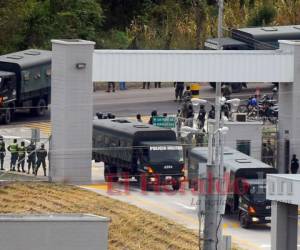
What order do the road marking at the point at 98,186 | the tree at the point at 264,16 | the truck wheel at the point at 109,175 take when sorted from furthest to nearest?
the tree at the point at 264,16, the truck wheel at the point at 109,175, the road marking at the point at 98,186

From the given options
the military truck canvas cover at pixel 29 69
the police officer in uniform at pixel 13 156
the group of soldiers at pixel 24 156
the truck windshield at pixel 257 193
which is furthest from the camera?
the military truck canvas cover at pixel 29 69

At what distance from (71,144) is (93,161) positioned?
3.95 m

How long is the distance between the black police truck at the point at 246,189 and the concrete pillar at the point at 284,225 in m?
9.73

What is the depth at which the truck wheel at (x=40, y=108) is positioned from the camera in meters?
73.0

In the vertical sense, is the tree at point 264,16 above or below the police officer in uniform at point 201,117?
above

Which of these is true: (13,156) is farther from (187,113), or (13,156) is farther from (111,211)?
(187,113)

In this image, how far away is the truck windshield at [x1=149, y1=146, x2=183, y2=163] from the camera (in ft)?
190

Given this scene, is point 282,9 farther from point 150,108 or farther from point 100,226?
point 100,226

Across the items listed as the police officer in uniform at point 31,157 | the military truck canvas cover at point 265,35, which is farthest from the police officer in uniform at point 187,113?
the police officer in uniform at point 31,157

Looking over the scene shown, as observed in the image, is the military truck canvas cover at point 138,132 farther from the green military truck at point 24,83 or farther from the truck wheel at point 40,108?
the truck wheel at point 40,108

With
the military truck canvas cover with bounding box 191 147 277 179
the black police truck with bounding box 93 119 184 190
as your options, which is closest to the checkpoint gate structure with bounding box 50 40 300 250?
the black police truck with bounding box 93 119 184 190

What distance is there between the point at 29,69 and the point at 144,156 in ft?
49.2

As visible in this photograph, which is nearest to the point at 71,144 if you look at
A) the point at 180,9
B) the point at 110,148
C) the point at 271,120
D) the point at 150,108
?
the point at 110,148

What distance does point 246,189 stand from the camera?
176 ft
